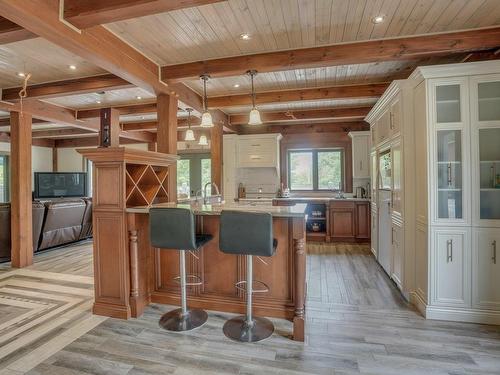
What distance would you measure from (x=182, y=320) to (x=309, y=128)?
5204 mm

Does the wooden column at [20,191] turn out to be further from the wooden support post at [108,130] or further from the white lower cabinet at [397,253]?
the white lower cabinet at [397,253]

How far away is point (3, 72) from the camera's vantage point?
3596 millimetres

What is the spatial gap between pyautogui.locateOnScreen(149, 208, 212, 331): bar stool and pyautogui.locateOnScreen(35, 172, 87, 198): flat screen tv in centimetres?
759

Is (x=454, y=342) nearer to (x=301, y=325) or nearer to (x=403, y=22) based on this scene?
(x=301, y=325)

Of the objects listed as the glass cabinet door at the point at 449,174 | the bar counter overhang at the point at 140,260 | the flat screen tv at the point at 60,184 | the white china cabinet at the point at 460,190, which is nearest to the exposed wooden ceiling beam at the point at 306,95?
the white china cabinet at the point at 460,190

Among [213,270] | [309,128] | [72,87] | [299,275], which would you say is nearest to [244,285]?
[213,270]

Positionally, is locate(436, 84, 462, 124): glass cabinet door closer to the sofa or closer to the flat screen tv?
the sofa

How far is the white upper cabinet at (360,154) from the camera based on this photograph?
6.02 metres

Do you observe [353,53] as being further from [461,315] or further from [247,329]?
[247,329]

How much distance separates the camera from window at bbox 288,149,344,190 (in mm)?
6668

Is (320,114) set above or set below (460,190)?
above

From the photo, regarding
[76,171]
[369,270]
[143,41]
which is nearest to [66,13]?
[143,41]

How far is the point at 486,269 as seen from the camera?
2609 millimetres

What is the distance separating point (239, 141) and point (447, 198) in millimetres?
4500
